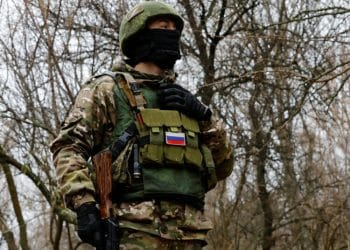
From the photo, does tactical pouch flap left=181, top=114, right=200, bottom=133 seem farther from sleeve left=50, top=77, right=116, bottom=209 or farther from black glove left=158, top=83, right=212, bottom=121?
sleeve left=50, top=77, right=116, bottom=209

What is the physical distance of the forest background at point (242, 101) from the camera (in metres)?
7.33

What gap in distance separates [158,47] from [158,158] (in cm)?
54

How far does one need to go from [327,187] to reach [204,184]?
7737mm

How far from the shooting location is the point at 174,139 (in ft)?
9.61

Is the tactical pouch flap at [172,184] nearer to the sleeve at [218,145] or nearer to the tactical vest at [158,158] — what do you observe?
the tactical vest at [158,158]

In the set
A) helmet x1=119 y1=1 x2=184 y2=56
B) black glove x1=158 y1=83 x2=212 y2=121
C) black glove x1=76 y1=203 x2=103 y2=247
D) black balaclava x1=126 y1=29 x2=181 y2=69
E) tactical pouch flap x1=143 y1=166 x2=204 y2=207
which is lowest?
black glove x1=76 y1=203 x2=103 y2=247

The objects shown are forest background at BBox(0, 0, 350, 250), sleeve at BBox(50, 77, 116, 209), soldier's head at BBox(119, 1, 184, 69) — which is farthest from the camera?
forest background at BBox(0, 0, 350, 250)

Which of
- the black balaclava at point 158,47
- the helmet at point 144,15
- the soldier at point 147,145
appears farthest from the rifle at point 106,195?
the helmet at point 144,15

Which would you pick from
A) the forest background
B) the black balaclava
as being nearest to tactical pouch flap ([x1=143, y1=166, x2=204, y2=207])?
the black balaclava

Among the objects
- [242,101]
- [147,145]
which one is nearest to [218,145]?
[147,145]

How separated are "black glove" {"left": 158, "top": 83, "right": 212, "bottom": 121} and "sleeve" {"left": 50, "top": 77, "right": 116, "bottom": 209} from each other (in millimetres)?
225

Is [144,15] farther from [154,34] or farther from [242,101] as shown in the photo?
[242,101]

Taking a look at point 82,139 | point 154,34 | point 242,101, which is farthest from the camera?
point 242,101

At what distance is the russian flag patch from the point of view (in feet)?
9.55
